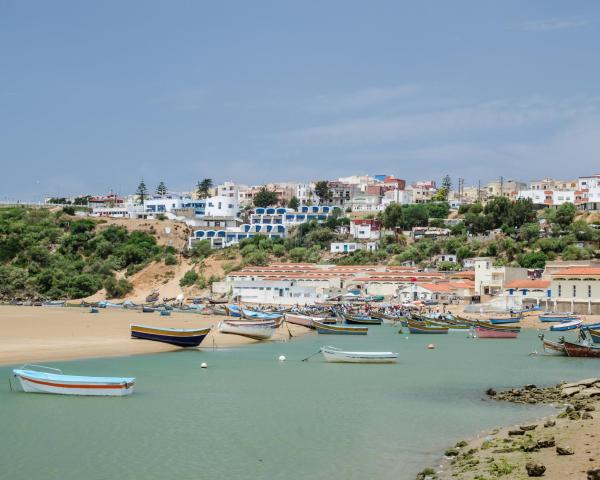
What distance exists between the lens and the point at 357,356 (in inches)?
1405

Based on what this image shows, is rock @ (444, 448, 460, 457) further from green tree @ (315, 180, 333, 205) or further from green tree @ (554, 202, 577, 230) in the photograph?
green tree @ (315, 180, 333, 205)

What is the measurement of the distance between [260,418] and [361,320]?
1669 inches

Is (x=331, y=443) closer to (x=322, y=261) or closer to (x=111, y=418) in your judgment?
(x=111, y=418)

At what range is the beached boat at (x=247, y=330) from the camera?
47.4 m

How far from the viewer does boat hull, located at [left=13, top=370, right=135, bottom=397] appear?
82.4 ft

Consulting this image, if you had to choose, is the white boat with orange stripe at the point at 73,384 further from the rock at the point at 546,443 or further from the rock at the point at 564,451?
A: the rock at the point at 564,451

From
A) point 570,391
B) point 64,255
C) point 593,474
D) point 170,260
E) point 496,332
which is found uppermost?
point 64,255

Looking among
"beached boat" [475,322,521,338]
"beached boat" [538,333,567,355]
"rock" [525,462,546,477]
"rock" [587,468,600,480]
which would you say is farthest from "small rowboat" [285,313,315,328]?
"rock" [587,468,600,480]

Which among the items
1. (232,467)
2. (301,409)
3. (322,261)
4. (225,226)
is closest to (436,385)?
(301,409)

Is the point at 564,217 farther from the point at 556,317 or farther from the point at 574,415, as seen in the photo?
the point at 574,415

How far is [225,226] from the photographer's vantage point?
125 metres

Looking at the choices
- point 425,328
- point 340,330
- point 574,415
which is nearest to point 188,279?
point 340,330

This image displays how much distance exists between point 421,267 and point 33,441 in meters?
79.7

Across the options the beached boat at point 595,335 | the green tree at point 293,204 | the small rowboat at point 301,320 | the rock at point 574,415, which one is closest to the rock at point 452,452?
the rock at point 574,415
